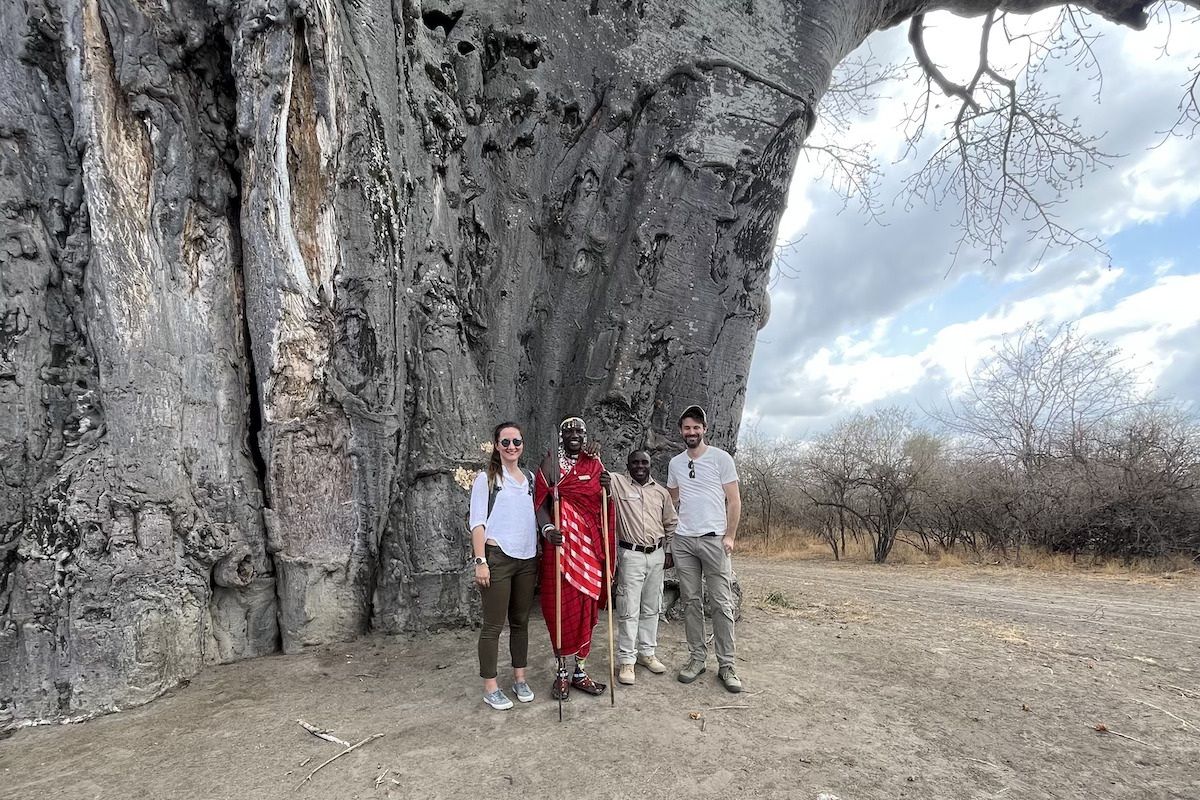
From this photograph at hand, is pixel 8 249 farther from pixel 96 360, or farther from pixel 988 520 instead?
pixel 988 520

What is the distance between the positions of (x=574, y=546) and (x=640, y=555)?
43 centimetres

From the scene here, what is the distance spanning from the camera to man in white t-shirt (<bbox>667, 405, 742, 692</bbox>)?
313cm

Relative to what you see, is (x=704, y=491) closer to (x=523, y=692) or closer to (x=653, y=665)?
(x=653, y=665)

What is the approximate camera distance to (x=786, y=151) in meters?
4.49

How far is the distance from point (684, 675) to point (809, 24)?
4476 mm

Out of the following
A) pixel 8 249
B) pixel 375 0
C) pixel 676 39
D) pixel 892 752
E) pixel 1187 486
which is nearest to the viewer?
pixel 892 752

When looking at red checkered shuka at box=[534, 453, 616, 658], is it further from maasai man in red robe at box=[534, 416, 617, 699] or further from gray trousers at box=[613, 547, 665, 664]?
gray trousers at box=[613, 547, 665, 664]

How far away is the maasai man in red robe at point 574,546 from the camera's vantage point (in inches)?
117

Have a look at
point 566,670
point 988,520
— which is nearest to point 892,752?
point 566,670

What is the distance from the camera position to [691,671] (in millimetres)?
3158

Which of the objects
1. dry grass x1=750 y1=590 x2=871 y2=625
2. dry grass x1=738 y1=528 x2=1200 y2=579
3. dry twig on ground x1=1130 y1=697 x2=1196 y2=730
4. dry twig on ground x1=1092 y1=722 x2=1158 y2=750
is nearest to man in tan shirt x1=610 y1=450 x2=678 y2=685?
dry grass x1=750 y1=590 x2=871 y2=625

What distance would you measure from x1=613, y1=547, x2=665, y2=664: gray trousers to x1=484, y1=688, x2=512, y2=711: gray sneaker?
0.64 metres

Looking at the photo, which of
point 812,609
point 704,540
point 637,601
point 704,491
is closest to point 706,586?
point 704,540

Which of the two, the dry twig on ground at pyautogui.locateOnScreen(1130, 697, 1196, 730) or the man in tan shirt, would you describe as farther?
the man in tan shirt
